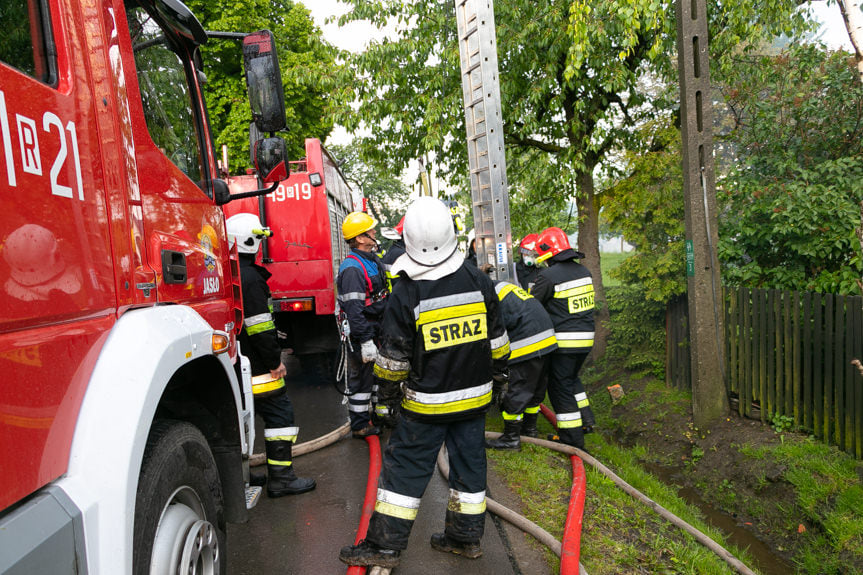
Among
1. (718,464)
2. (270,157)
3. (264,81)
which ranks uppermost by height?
(264,81)

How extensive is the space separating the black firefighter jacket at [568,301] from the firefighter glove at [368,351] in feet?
4.90

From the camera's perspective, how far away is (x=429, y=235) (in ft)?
9.37

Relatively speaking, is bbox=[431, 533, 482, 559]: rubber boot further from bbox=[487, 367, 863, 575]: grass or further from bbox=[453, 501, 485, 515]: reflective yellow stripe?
bbox=[487, 367, 863, 575]: grass

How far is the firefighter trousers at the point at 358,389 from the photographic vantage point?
199 inches

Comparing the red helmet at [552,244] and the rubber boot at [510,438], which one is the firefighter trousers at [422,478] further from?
the red helmet at [552,244]

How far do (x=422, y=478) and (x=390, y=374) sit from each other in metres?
0.55

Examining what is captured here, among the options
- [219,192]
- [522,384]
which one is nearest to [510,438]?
[522,384]

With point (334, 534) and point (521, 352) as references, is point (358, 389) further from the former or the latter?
point (334, 534)

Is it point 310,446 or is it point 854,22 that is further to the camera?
point 310,446

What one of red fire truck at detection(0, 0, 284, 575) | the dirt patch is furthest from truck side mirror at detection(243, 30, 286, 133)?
the dirt patch

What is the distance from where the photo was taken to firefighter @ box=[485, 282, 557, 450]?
452 cm

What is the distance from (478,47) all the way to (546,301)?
2448 millimetres

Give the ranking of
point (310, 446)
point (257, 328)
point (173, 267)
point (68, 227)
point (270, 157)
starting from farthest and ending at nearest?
point (310, 446), point (257, 328), point (270, 157), point (173, 267), point (68, 227)

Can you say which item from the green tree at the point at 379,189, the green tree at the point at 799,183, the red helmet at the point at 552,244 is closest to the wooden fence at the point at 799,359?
the green tree at the point at 799,183
